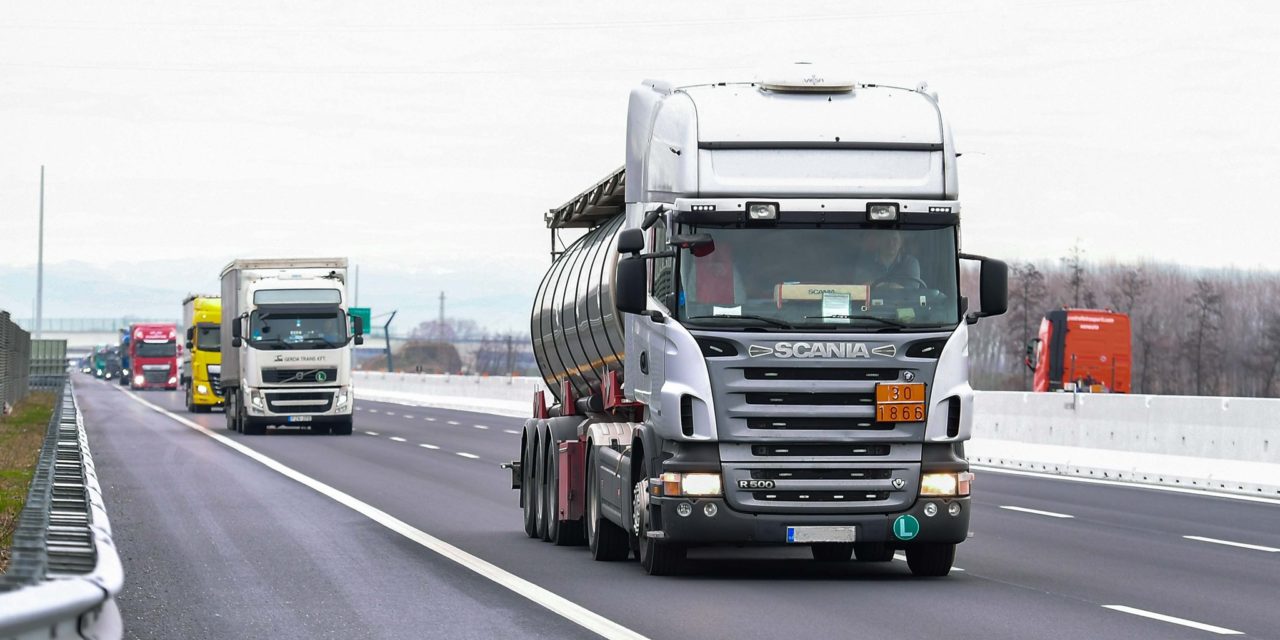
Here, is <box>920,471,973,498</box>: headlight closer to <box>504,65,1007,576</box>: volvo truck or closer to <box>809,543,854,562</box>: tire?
<box>504,65,1007,576</box>: volvo truck

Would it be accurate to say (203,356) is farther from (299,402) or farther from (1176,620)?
(1176,620)

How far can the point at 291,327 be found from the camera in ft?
132

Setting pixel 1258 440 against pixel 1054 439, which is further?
pixel 1054 439

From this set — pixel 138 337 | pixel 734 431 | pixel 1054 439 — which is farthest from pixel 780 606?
pixel 138 337

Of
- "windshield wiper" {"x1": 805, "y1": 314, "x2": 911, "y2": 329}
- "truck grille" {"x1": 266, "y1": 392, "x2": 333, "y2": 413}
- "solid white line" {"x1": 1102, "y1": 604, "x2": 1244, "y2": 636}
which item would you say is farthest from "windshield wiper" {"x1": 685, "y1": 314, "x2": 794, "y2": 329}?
"truck grille" {"x1": 266, "y1": 392, "x2": 333, "y2": 413}

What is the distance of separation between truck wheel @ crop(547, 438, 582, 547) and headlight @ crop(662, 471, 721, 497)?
3507 millimetres

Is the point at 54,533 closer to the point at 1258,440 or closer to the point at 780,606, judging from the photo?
the point at 780,606

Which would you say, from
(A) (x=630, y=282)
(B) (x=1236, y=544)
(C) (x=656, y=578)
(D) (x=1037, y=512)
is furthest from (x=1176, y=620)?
(D) (x=1037, y=512)

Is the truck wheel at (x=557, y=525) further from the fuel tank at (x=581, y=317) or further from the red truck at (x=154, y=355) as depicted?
the red truck at (x=154, y=355)

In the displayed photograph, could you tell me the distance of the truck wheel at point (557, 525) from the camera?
54.0 ft

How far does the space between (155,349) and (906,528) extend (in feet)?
284

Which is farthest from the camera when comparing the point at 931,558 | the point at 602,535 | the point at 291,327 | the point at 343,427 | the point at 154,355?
the point at 154,355

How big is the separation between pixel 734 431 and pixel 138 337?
279 feet

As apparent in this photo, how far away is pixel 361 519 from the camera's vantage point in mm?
18969
